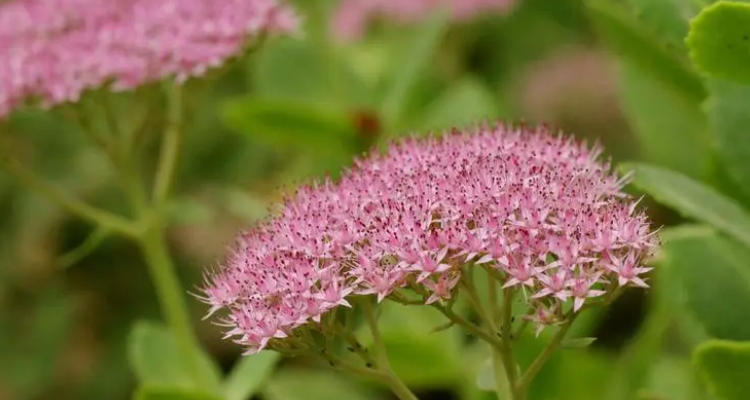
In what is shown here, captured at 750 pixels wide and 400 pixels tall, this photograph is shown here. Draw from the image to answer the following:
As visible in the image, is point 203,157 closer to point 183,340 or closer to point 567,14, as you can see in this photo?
point 567,14

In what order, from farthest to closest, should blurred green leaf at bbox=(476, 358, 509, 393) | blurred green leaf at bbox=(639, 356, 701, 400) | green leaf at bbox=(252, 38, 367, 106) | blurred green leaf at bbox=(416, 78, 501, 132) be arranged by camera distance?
green leaf at bbox=(252, 38, 367, 106) < blurred green leaf at bbox=(416, 78, 501, 132) < blurred green leaf at bbox=(639, 356, 701, 400) < blurred green leaf at bbox=(476, 358, 509, 393)

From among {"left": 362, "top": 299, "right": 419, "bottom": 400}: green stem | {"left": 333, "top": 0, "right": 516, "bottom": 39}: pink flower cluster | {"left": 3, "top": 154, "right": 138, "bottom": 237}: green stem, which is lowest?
{"left": 362, "top": 299, "right": 419, "bottom": 400}: green stem

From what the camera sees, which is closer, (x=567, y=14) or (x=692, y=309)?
(x=692, y=309)

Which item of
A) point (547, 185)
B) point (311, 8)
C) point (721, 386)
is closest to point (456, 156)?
point (547, 185)

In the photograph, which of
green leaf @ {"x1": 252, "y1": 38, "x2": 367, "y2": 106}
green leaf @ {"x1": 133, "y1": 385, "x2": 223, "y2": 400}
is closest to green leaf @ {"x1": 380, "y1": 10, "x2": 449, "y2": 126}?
green leaf @ {"x1": 252, "y1": 38, "x2": 367, "y2": 106}

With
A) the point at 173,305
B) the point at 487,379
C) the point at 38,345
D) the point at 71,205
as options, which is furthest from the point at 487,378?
the point at 38,345

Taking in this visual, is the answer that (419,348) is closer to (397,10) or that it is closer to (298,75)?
(298,75)

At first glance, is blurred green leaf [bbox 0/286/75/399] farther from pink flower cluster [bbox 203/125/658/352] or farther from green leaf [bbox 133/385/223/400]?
pink flower cluster [bbox 203/125/658/352]
